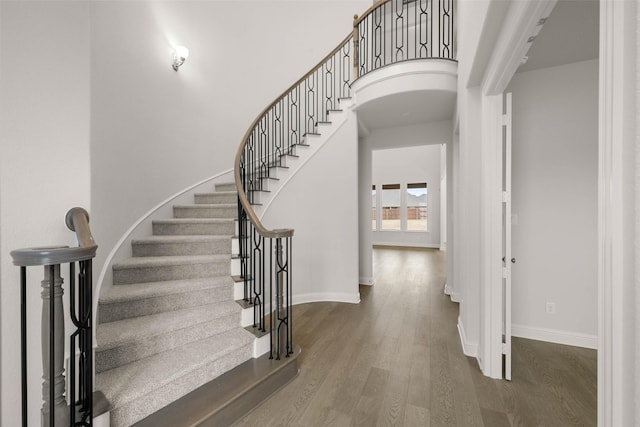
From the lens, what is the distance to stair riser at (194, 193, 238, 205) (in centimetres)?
361

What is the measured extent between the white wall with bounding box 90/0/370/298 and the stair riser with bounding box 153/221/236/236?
A: 0.31m

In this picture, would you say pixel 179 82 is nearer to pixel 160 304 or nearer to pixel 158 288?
pixel 158 288

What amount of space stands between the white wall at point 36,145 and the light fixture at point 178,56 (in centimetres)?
236

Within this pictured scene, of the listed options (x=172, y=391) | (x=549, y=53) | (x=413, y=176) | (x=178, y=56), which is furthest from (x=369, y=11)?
(x=413, y=176)

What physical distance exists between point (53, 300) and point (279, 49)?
5237 millimetres

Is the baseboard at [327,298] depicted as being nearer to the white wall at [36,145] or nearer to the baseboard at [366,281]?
the baseboard at [366,281]

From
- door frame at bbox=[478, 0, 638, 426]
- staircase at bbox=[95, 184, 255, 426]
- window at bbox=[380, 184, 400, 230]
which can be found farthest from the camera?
window at bbox=[380, 184, 400, 230]

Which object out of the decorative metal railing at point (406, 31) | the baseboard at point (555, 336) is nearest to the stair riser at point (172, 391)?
the baseboard at point (555, 336)

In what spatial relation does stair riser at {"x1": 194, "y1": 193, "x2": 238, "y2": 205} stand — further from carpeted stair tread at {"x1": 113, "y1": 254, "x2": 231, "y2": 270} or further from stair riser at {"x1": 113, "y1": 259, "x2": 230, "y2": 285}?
stair riser at {"x1": 113, "y1": 259, "x2": 230, "y2": 285}

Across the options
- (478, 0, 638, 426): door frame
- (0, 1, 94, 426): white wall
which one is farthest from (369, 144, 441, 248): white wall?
(0, 1, 94, 426): white wall

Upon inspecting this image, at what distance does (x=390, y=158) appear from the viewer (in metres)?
9.52

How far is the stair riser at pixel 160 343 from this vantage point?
67.4 inches

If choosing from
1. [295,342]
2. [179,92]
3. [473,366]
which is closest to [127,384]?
[295,342]

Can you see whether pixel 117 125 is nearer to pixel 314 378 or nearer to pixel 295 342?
pixel 295 342
